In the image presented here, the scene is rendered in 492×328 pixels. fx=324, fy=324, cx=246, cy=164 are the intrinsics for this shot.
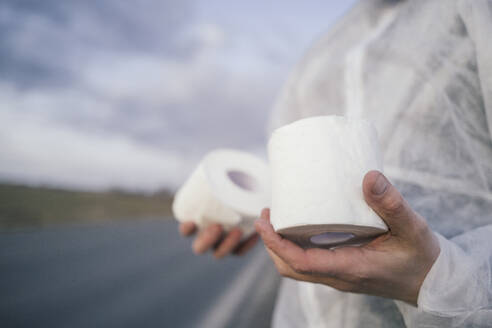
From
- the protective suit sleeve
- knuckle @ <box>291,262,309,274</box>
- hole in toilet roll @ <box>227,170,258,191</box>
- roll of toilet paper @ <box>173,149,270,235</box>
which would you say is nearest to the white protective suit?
the protective suit sleeve

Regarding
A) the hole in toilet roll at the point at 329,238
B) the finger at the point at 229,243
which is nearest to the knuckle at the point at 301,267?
the hole in toilet roll at the point at 329,238

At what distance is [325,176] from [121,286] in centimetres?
466

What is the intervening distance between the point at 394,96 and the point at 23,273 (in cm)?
561

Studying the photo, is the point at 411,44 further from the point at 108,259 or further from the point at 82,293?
the point at 108,259

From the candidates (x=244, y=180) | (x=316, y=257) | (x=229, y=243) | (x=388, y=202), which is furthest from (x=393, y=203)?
(x=244, y=180)

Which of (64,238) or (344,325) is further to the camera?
(64,238)

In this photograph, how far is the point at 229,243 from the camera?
185 centimetres

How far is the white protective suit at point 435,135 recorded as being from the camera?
36.9 inches

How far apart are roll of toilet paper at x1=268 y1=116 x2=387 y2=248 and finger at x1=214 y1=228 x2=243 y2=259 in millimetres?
870

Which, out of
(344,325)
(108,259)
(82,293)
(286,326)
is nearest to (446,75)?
(344,325)

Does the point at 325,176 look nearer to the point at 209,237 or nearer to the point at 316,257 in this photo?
the point at 316,257

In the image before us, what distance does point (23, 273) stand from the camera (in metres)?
4.82

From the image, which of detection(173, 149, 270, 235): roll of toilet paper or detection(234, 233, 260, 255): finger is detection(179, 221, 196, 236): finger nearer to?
detection(173, 149, 270, 235): roll of toilet paper

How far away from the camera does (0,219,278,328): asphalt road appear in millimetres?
3597
